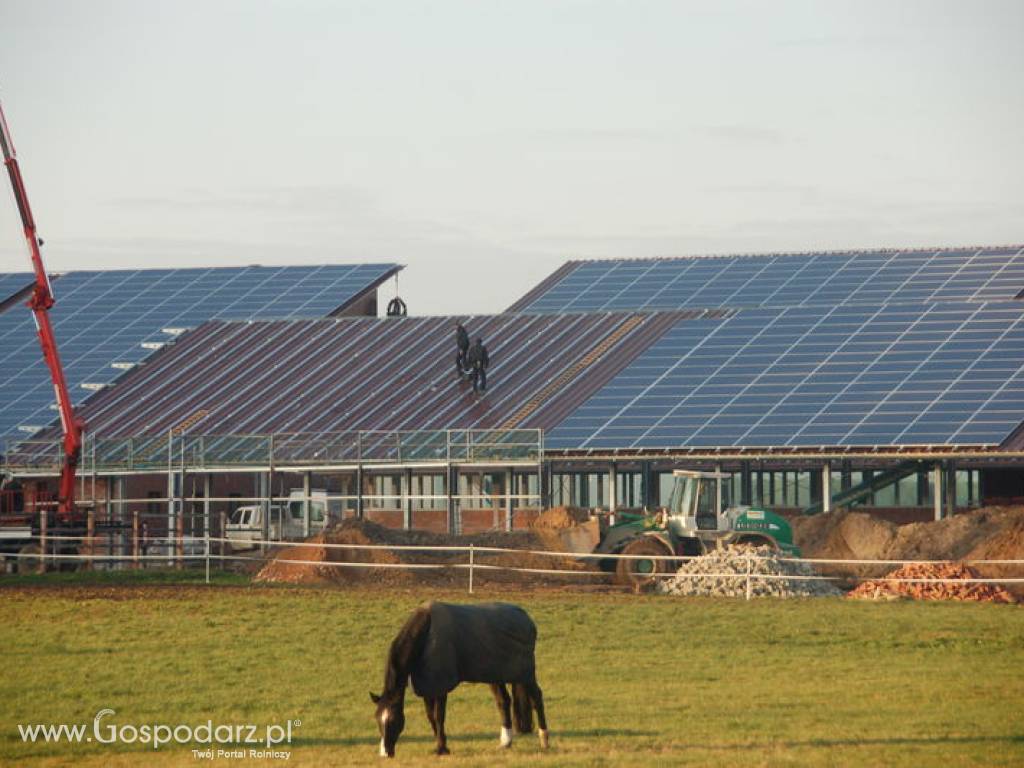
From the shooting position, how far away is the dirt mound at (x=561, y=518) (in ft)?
164

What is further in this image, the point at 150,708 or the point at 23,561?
the point at 23,561

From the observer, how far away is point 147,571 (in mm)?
49625

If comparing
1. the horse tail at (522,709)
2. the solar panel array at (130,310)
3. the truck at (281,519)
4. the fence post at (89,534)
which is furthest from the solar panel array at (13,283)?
the horse tail at (522,709)

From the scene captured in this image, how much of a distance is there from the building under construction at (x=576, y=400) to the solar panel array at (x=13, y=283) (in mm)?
3982

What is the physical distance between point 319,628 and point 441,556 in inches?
590

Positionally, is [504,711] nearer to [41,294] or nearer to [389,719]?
[389,719]

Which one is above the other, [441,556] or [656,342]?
[656,342]

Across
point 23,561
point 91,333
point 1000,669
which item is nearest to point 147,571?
point 23,561

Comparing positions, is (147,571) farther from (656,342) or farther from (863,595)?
(656,342)

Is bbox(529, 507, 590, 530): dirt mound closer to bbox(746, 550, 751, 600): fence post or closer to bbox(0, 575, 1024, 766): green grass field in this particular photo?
bbox(0, 575, 1024, 766): green grass field

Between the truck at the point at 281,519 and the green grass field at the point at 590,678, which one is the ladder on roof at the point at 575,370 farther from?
the green grass field at the point at 590,678

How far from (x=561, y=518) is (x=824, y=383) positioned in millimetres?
12702

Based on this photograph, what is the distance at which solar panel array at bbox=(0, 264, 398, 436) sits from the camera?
75688 mm

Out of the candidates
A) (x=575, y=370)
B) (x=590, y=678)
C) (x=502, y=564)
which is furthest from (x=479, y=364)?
(x=590, y=678)
